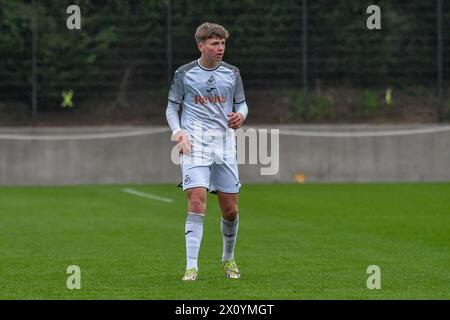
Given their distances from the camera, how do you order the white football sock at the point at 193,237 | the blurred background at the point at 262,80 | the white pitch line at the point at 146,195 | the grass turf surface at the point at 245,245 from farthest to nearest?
the blurred background at the point at 262,80, the white pitch line at the point at 146,195, the white football sock at the point at 193,237, the grass turf surface at the point at 245,245

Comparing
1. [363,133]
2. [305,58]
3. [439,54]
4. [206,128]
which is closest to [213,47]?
[206,128]

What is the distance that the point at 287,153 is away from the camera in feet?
92.1

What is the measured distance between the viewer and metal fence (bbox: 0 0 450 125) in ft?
94.1

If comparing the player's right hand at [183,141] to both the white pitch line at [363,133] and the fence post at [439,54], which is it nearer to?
the white pitch line at [363,133]

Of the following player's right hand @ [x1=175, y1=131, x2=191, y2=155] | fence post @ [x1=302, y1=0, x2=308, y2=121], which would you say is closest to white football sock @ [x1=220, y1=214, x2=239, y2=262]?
player's right hand @ [x1=175, y1=131, x2=191, y2=155]

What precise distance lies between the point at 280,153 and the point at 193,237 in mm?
17438

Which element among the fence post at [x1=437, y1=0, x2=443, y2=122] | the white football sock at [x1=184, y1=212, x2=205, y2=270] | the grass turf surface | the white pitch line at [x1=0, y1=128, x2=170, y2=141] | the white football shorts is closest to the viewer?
the grass turf surface

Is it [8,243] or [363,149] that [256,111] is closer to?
[363,149]

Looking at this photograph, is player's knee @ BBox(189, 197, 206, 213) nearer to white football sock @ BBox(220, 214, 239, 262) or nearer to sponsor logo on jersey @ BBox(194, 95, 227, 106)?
white football sock @ BBox(220, 214, 239, 262)

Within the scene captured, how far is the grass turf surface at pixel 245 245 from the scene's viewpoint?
10.0 m

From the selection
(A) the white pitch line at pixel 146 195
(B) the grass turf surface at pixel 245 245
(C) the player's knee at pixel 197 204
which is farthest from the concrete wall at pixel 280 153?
(C) the player's knee at pixel 197 204

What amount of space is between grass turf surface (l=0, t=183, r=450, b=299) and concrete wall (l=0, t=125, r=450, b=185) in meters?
2.86

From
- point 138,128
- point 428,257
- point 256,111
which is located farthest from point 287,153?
point 428,257

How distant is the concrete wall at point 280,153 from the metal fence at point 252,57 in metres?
0.79
